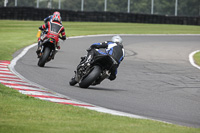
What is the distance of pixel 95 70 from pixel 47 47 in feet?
15.6

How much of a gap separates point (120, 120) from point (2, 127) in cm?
204

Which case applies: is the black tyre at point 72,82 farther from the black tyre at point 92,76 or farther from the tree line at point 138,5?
the tree line at point 138,5

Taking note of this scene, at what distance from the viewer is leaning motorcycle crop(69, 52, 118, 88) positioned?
1065 cm

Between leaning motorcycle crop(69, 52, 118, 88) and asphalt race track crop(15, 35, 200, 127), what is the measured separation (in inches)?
8.9

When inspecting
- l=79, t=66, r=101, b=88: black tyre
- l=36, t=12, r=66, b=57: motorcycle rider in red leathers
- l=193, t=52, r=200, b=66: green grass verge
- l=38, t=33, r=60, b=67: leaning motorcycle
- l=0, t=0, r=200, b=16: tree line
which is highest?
l=0, t=0, r=200, b=16: tree line

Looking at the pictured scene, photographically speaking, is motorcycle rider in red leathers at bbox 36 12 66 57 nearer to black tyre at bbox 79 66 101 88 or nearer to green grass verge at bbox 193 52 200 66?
black tyre at bbox 79 66 101 88

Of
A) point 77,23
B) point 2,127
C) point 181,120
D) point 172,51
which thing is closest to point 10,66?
point 181,120

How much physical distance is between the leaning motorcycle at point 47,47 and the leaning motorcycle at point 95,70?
3.90 m

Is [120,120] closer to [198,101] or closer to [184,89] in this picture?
[198,101]

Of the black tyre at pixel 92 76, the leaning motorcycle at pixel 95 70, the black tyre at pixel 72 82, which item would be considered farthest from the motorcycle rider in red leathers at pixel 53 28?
the black tyre at pixel 92 76

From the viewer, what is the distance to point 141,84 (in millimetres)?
12312

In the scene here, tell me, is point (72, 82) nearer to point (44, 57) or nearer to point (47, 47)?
point (44, 57)

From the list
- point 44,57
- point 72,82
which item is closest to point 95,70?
point 72,82

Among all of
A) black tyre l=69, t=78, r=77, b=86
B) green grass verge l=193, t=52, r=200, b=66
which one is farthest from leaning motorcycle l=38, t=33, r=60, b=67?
green grass verge l=193, t=52, r=200, b=66
